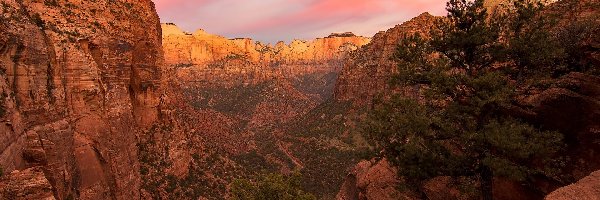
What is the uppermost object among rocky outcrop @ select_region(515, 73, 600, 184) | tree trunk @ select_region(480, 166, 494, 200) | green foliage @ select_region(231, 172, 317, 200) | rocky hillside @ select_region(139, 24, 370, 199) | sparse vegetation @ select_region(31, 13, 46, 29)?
sparse vegetation @ select_region(31, 13, 46, 29)

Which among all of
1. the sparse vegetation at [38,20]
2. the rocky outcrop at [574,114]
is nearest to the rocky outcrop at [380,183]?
the rocky outcrop at [574,114]

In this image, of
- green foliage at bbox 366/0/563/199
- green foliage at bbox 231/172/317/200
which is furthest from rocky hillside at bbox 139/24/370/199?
green foliage at bbox 366/0/563/199

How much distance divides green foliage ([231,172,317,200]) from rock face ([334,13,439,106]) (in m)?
74.8

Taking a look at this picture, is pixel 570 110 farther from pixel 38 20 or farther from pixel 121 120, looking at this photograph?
pixel 121 120

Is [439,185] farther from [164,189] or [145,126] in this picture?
[145,126]

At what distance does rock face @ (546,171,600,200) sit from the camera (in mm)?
10336

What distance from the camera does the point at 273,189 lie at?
2259 cm

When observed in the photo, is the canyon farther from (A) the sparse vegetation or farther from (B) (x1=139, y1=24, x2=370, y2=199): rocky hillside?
(B) (x1=139, y1=24, x2=370, y2=199): rocky hillside

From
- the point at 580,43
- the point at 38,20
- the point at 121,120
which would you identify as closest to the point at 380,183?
the point at 580,43

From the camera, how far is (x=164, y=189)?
44.8 meters

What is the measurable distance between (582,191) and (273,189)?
50.2ft

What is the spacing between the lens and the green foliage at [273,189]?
2244 cm

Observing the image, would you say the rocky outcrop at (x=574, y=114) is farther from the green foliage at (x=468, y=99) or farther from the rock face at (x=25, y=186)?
the rock face at (x=25, y=186)

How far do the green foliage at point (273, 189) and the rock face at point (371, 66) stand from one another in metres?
74.8
